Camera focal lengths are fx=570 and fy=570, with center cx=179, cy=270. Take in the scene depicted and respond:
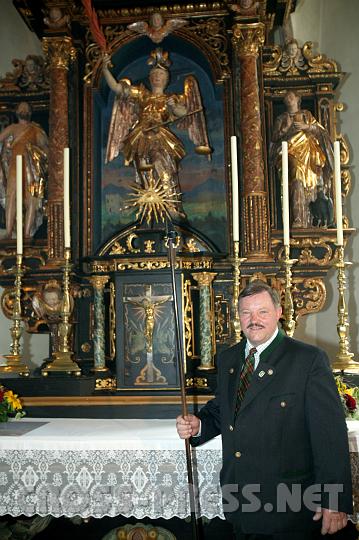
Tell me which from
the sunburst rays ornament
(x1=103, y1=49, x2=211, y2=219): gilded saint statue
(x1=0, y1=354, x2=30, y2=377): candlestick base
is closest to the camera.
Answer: (x1=0, y1=354, x2=30, y2=377): candlestick base

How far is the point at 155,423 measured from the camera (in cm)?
412

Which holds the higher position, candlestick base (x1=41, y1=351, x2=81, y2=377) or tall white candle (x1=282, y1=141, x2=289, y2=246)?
tall white candle (x1=282, y1=141, x2=289, y2=246)

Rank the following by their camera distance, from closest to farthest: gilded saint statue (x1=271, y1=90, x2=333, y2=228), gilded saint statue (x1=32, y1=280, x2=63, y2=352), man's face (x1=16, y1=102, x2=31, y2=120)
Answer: gilded saint statue (x1=32, y1=280, x2=63, y2=352)
gilded saint statue (x1=271, y1=90, x2=333, y2=228)
man's face (x1=16, y1=102, x2=31, y2=120)

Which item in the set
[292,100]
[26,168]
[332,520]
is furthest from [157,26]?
[332,520]

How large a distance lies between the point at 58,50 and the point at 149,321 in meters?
3.04

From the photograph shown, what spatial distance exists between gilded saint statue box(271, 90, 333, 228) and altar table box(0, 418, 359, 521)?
2.69m

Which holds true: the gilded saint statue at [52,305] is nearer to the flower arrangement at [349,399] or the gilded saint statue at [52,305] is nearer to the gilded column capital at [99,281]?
the gilded column capital at [99,281]

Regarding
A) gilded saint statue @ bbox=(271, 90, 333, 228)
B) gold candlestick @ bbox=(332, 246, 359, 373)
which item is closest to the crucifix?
gold candlestick @ bbox=(332, 246, 359, 373)

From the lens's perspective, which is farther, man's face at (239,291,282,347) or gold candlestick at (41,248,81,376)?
gold candlestick at (41,248,81,376)

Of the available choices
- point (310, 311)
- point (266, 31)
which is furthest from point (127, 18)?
point (310, 311)

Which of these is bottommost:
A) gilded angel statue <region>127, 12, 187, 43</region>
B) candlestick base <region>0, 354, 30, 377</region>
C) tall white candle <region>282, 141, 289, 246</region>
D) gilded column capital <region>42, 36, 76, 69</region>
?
candlestick base <region>0, 354, 30, 377</region>

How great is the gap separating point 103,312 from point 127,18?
10.6ft

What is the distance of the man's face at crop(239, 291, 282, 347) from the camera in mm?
2711

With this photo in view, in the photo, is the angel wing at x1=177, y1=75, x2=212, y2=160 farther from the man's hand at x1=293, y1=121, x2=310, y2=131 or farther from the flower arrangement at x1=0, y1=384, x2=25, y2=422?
the flower arrangement at x1=0, y1=384, x2=25, y2=422
